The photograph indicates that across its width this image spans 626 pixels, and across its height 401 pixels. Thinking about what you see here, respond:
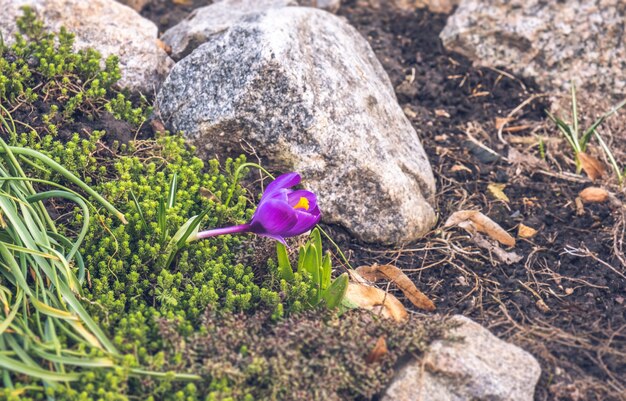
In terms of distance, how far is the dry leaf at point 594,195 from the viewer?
159 inches

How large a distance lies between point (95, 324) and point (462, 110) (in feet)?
9.17

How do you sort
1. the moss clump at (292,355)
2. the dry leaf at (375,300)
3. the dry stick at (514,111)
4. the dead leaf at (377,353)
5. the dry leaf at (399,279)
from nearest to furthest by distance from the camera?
1. the moss clump at (292,355)
2. the dead leaf at (377,353)
3. the dry leaf at (375,300)
4. the dry leaf at (399,279)
5. the dry stick at (514,111)

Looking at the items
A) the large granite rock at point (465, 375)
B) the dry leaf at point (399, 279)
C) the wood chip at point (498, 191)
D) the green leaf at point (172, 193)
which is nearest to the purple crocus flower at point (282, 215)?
the green leaf at point (172, 193)

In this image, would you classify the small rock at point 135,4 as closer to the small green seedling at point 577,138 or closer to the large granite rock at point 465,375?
the small green seedling at point 577,138

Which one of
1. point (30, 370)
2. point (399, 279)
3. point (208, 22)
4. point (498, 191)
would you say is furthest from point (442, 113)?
point (30, 370)

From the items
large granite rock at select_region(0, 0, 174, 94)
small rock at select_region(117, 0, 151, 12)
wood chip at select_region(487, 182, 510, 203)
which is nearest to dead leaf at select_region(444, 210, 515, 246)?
wood chip at select_region(487, 182, 510, 203)

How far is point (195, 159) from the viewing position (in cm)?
358

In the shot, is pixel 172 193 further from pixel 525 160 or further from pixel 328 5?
pixel 328 5

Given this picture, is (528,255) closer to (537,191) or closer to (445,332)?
(537,191)

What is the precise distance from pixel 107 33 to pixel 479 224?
2218 millimetres

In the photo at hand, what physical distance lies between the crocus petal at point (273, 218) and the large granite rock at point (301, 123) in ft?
2.11

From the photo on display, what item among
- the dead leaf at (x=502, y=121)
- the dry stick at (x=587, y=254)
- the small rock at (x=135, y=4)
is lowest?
the dry stick at (x=587, y=254)

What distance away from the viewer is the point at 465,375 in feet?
8.87

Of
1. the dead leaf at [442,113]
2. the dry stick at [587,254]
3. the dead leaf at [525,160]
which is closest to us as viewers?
the dry stick at [587,254]
